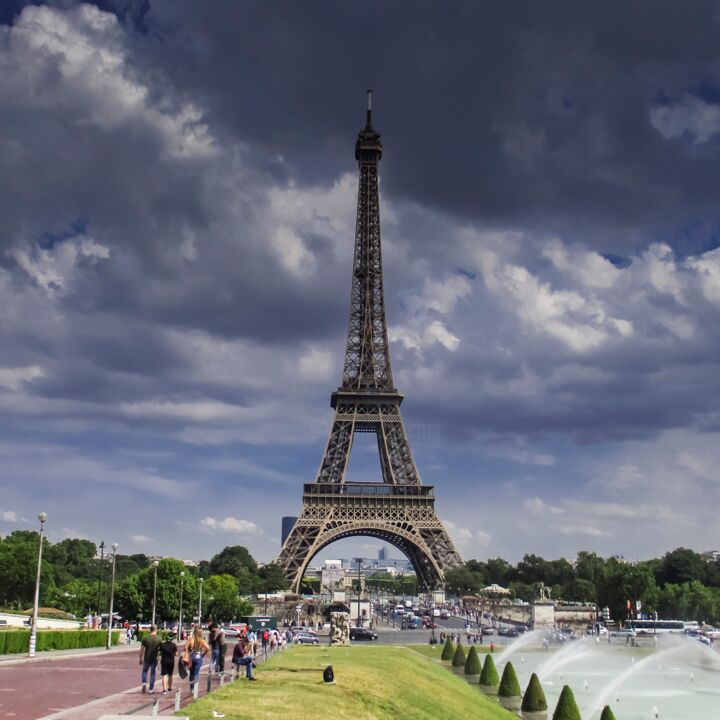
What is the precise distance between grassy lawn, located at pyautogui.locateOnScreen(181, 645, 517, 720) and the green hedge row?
41.4 ft

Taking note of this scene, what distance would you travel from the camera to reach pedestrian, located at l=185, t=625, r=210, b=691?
26.1 metres

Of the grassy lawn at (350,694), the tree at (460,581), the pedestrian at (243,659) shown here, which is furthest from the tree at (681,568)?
the pedestrian at (243,659)

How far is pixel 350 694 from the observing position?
1164 inches

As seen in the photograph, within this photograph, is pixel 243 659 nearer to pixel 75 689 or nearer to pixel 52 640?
pixel 75 689

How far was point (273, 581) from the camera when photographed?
14312 cm

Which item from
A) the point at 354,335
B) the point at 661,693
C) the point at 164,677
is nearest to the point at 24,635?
the point at 164,677

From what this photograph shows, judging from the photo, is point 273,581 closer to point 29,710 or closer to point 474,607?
point 474,607

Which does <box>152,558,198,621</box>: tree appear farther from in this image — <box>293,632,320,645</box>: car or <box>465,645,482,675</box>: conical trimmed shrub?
<box>465,645,482,675</box>: conical trimmed shrub

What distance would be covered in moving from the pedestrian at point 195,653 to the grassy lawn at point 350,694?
895mm

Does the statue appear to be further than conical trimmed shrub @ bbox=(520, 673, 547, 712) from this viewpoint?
Yes

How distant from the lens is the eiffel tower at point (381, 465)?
124312mm

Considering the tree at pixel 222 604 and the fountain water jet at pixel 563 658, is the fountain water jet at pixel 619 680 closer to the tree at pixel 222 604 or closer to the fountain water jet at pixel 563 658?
the fountain water jet at pixel 563 658

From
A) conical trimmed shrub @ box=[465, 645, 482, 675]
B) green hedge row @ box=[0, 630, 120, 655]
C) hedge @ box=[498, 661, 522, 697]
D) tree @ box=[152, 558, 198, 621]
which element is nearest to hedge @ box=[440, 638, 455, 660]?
conical trimmed shrub @ box=[465, 645, 482, 675]

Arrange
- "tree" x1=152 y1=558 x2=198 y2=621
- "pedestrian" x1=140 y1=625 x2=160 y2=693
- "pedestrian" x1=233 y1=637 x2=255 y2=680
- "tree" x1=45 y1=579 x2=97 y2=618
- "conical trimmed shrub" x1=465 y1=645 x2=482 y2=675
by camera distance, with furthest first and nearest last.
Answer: "tree" x1=45 y1=579 x2=97 y2=618, "tree" x1=152 y1=558 x2=198 y2=621, "conical trimmed shrub" x1=465 y1=645 x2=482 y2=675, "pedestrian" x1=233 y1=637 x2=255 y2=680, "pedestrian" x1=140 y1=625 x2=160 y2=693
